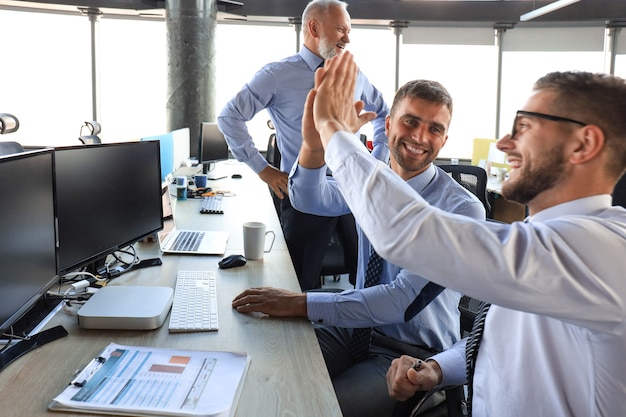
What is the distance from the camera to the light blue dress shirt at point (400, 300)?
1646mm

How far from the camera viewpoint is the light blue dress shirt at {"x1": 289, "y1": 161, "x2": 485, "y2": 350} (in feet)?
5.40

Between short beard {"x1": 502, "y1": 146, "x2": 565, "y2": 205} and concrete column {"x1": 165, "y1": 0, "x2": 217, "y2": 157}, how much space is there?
5698mm

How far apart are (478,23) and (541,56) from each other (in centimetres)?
106

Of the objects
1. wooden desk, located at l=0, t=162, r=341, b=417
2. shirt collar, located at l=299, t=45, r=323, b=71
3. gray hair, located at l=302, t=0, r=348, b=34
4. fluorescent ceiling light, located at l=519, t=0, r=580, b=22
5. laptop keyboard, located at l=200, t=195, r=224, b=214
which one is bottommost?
wooden desk, located at l=0, t=162, r=341, b=417

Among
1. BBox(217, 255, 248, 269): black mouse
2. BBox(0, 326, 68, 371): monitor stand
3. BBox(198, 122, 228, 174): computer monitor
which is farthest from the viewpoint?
BBox(198, 122, 228, 174): computer monitor

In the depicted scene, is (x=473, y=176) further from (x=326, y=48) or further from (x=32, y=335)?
(x=32, y=335)

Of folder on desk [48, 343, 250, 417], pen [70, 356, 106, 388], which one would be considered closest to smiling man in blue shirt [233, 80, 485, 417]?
folder on desk [48, 343, 250, 417]

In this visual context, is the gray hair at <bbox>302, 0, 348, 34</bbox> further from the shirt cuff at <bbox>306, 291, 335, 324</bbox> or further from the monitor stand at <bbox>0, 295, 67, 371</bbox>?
the monitor stand at <bbox>0, 295, 67, 371</bbox>

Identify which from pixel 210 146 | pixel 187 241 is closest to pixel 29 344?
pixel 187 241

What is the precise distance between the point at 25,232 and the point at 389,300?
1037 mm

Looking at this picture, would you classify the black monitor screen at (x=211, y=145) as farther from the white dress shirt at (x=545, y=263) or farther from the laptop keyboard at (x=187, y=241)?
the white dress shirt at (x=545, y=263)

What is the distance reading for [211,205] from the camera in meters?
3.42

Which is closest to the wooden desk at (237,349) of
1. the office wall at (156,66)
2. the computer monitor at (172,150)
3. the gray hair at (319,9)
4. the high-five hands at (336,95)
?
the high-five hands at (336,95)

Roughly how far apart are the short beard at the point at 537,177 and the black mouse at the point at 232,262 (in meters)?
1.17
